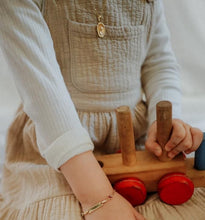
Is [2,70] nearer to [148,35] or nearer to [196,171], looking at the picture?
[148,35]

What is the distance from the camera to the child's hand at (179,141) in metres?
0.47

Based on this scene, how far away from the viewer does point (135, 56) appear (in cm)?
57

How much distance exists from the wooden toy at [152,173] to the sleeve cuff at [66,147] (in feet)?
0.19

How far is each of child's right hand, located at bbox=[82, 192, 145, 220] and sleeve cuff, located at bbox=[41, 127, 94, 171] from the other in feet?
0.27

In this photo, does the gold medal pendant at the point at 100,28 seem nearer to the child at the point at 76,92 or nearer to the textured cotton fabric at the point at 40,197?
the child at the point at 76,92

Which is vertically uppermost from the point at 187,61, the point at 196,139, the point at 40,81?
the point at 40,81

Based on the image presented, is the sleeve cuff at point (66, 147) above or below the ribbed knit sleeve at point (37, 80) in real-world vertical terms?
below

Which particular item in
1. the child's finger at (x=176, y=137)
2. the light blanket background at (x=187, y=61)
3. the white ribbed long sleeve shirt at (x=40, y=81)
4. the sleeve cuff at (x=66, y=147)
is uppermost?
the white ribbed long sleeve shirt at (x=40, y=81)

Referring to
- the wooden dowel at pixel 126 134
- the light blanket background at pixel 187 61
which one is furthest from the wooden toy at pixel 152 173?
the light blanket background at pixel 187 61

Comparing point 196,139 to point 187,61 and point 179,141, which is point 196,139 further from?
point 187,61

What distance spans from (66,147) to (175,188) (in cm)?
17

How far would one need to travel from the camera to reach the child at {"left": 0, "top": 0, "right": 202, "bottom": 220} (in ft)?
1.47

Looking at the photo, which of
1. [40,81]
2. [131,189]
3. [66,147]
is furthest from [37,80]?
[131,189]

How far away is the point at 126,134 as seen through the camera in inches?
17.8
